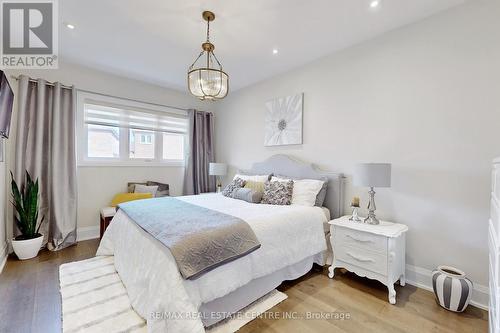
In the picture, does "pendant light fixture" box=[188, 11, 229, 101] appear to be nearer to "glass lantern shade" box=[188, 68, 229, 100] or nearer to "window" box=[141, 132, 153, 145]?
"glass lantern shade" box=[188, 68, 229, 100]

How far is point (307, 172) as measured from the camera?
3.10 meters

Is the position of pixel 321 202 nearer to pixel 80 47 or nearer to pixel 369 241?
pixel 369 241

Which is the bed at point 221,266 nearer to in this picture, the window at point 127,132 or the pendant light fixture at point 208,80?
the pendant light fixture at point 208,80

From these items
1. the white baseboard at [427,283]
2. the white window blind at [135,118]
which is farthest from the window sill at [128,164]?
the white baseboard at [427,283]

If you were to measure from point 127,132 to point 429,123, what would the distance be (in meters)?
4.27

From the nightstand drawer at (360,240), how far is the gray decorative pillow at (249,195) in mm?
1014

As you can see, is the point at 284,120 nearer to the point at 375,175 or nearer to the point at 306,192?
the point at 306,192

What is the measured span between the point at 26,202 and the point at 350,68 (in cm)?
439

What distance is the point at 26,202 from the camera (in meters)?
2.77

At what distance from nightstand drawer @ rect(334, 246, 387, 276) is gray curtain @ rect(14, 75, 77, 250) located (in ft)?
12.0

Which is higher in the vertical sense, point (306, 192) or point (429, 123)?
point (429, 123)

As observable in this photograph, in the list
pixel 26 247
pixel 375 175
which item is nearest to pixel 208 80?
pixel 375 175

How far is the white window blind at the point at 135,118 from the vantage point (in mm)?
3568

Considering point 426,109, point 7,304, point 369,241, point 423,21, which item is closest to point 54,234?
point 7,304
